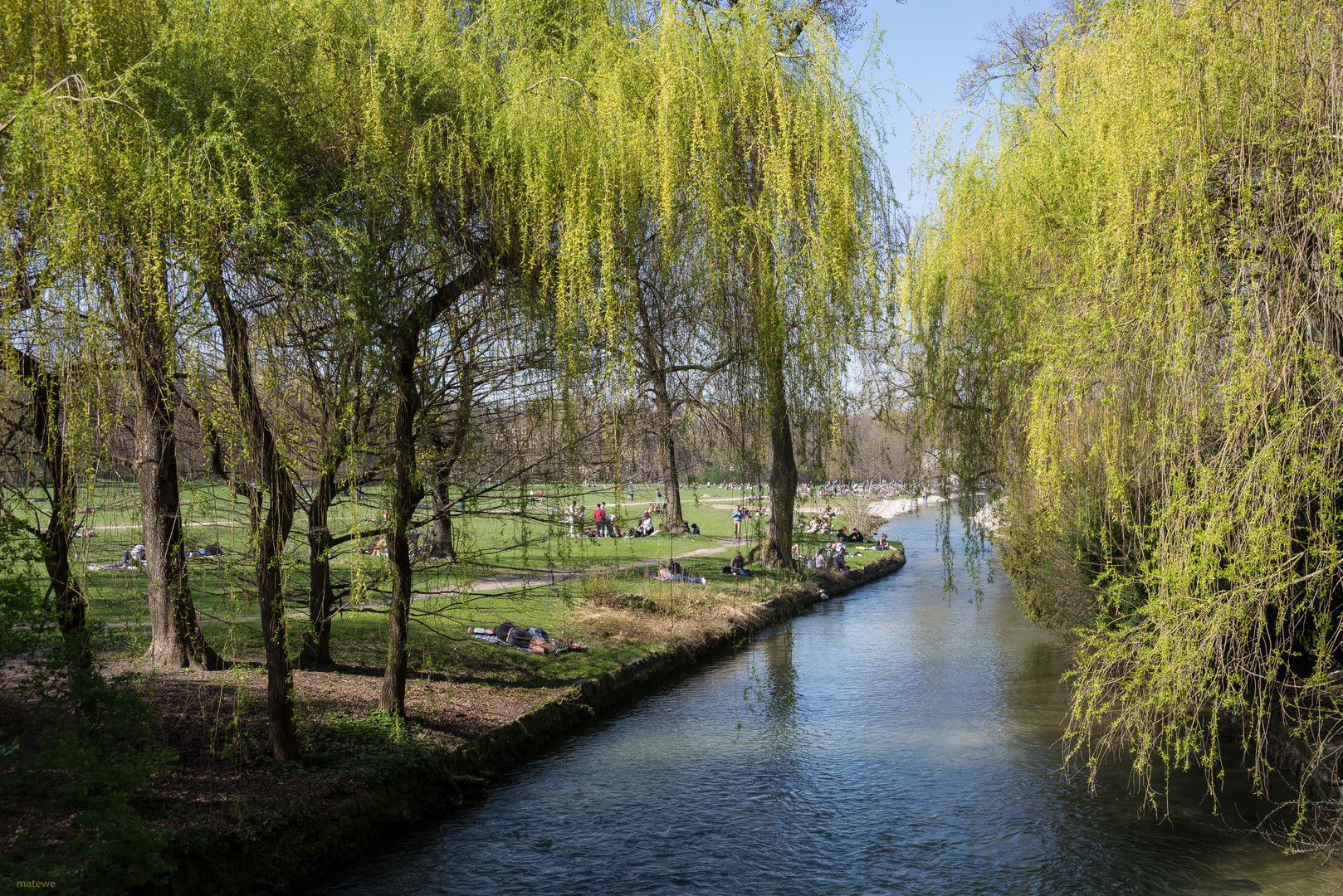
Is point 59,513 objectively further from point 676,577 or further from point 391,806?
point 676,577

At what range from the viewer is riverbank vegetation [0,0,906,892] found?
18.3 ft

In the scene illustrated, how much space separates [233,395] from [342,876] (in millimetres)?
4252

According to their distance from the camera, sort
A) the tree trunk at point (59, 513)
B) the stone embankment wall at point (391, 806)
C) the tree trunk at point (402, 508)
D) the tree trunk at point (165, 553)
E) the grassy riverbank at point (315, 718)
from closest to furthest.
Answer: the tree trunk at point (59, 513), the grassy riverbank at point (315, 718), the stone embankment wall at point (391, 806), the tree trunk at point (165, 553), the tree trunk at point (402, 508)

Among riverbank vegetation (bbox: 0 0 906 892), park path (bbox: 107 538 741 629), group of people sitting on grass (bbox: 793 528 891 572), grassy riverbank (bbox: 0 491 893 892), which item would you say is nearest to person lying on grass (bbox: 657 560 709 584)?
park path (bbox: 107 538 741 629)

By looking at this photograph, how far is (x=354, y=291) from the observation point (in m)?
6.71

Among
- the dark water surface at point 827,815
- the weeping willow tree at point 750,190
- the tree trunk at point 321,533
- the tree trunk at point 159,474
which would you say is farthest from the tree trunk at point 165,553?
the weeping willow tree at point 750,190

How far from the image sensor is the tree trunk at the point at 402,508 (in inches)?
309

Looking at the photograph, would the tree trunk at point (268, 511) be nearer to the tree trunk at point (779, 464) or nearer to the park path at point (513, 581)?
the park path at point (513, 581)

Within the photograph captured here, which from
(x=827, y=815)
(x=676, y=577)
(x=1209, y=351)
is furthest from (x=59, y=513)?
(x=676, y=577)

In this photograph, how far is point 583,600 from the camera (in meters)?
17.6

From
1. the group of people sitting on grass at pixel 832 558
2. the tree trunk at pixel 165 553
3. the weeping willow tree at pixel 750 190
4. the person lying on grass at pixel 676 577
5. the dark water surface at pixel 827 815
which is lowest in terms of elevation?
the dark water surface at pixel 827 815

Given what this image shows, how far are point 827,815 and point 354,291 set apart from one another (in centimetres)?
689

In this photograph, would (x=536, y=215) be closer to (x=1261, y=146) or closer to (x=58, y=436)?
(x=58, y=436)

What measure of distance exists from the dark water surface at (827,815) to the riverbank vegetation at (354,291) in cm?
194
